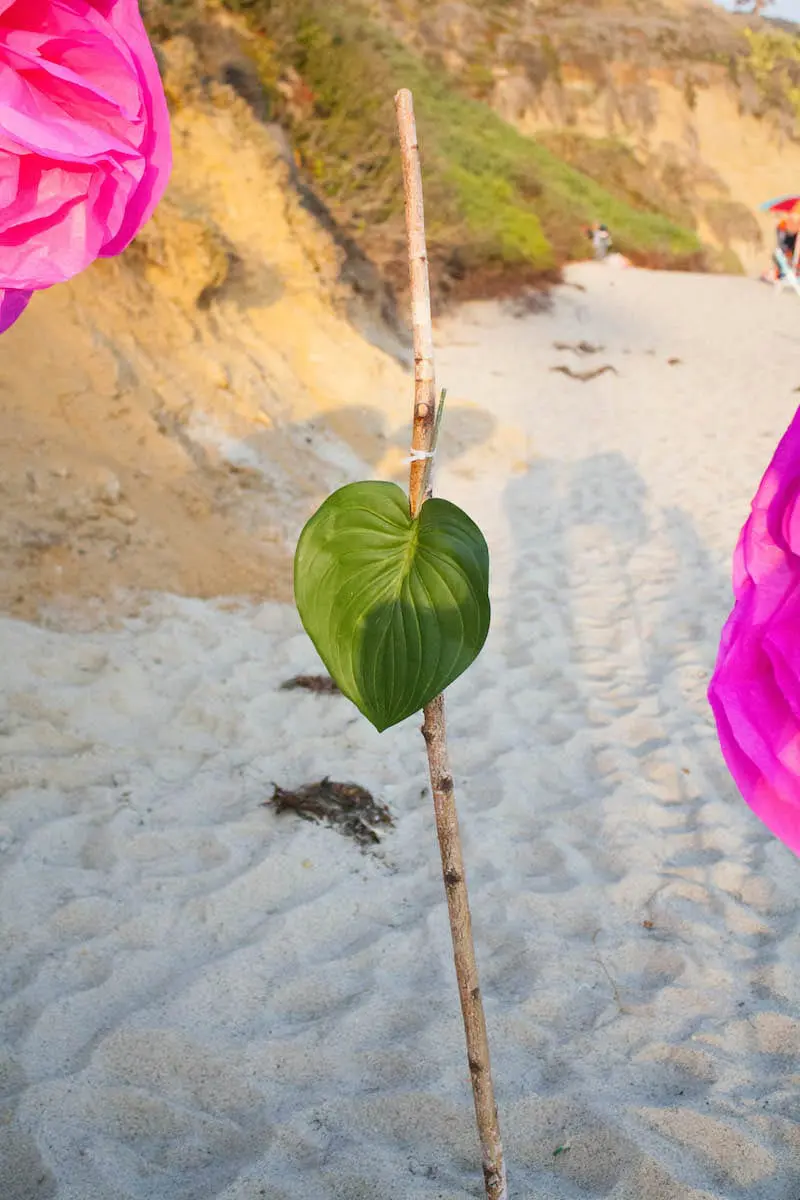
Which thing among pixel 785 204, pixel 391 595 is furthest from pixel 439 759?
pixel 785 204

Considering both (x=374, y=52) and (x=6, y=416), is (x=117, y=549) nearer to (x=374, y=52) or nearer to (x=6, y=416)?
(x=6, y=416)

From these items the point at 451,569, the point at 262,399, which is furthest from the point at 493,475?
the point at 451,569

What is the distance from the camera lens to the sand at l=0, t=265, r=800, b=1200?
156 centimetres

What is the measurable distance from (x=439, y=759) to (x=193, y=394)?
4.51m

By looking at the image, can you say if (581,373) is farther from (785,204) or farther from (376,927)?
(376,927)

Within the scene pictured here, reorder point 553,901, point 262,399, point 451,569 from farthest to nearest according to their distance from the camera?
1. point 262,399
2. point 553,901
3. point 451,569

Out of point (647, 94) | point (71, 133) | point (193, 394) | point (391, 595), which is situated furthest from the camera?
point (647, 94)

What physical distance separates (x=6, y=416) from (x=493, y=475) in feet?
10.9

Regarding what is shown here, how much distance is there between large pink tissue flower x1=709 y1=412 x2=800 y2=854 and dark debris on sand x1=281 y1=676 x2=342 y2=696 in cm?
294

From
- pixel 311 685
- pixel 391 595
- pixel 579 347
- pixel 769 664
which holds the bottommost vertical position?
pixel 579 347

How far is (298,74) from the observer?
31.6ft

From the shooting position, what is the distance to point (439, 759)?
1086 mm

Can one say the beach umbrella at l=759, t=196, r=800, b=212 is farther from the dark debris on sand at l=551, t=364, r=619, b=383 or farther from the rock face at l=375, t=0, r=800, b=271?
the rock face at l=375, t=0, r=800, b=271

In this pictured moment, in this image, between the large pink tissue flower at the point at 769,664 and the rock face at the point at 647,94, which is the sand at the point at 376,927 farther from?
the rock face at the point at 647,94
